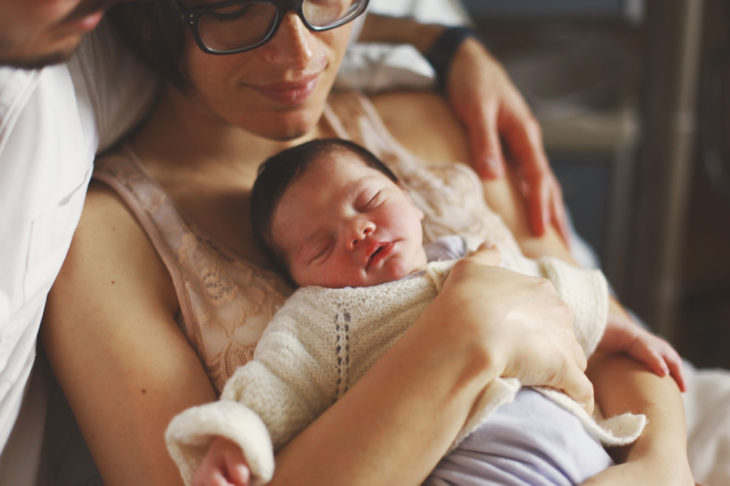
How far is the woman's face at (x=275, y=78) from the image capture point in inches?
39.2

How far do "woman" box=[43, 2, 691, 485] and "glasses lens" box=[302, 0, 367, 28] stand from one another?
0.07 feet

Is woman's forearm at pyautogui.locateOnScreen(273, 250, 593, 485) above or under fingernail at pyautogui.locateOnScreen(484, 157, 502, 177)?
above

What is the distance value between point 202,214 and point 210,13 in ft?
0.99

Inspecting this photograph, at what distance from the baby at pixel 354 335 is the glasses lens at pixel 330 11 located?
0.17 meters

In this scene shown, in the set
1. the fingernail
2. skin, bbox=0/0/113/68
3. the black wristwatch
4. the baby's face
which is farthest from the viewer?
the black wristwatch

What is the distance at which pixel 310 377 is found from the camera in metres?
0.84

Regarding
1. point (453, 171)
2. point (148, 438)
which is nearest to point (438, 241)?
point (453, 171)

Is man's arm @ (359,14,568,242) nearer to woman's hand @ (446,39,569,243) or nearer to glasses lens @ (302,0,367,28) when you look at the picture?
woman's hand @ (446,39,569,243)

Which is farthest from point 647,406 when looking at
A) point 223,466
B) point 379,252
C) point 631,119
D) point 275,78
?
point 631,119

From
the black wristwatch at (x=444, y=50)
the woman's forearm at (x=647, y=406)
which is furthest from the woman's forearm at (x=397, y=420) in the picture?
the black wristwatch at (x=444, y=50)

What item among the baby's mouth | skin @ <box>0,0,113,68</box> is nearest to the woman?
the baby's mouth

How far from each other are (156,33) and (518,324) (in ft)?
2.17

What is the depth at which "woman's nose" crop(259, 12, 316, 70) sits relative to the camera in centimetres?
97

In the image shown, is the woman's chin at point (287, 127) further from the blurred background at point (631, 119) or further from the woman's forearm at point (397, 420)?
the blurred background at point (631, 119)
